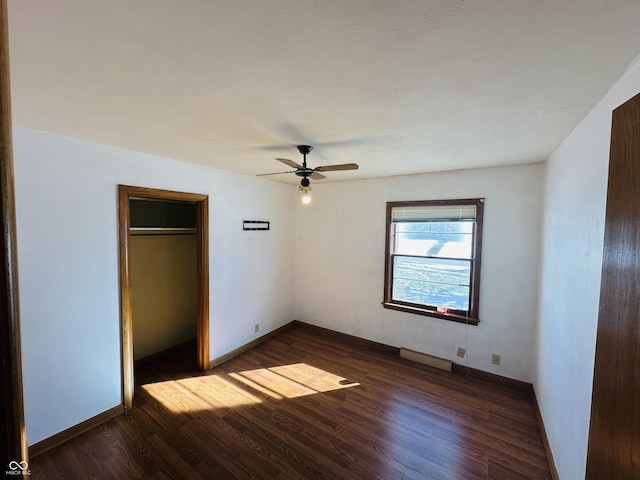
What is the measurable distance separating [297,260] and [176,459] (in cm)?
302

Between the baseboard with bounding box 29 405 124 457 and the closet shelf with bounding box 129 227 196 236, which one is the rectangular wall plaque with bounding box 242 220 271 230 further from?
the baseboard with bounding box 29 405 124 457

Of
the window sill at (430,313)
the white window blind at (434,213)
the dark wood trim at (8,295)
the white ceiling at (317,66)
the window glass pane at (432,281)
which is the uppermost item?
the white ceiling at (317,66)

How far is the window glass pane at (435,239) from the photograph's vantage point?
10.6 feet

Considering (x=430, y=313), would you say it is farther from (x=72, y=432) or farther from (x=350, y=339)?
(x=72, y=432)

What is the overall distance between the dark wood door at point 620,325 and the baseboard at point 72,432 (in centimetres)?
336

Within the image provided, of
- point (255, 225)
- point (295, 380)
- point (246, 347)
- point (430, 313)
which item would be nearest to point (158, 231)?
point (255, 225)

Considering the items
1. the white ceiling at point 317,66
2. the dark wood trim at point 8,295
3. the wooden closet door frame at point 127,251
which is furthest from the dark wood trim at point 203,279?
the dark wood trim at point 8,295

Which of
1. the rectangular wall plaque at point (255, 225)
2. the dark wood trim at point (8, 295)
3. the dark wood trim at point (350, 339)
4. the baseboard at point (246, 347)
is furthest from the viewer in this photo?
the dark wood trim at point (350, 339)

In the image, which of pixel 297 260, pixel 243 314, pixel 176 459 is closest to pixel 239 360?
pixel 243 314

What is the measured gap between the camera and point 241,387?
9.64 ft

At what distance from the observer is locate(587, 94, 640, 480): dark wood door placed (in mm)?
822

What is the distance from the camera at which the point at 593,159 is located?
1.48 metres

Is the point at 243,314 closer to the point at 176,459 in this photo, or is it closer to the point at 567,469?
the point at 176,459

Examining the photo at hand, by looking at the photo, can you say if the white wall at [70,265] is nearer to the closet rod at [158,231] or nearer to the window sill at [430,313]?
the closet rod at [158,231]
